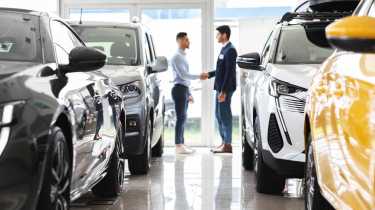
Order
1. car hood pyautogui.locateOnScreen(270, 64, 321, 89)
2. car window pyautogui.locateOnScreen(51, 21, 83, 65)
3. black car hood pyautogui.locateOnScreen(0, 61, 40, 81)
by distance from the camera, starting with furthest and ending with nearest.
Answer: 1. car hood pyautogui.locateOnScreen(270, 64, 321, 89)
2. car window pyautogui.locateOnScreen(51, 21, 83, 65)
3. black car hood pyautogui.locateOnScreen(0, 61, 40, 81)

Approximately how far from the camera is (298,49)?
8117 millimetres

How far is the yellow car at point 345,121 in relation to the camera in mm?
→ 3059

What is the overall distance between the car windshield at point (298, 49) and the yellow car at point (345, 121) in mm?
2971

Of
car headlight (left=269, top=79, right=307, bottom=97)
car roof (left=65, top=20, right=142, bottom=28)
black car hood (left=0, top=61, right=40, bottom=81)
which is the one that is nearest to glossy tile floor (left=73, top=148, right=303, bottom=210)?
car headlight (left=269, top=79, right=307, bottom=97)

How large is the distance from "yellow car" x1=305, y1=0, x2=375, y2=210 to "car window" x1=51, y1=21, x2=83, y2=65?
1.75m

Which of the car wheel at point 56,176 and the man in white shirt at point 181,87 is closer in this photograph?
the car wheel at point 56,176

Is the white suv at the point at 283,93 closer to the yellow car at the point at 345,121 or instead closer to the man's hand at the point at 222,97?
the yellow car at the point at 345,121

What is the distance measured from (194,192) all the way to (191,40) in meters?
6.97

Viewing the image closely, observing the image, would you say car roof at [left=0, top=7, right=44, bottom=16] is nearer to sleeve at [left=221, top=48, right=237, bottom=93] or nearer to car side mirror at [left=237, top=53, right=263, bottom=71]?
car side mirror at [left=237, top=53, right=263, bottom=71]

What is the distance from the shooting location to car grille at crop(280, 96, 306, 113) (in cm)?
716

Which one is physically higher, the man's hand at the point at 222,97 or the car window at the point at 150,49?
the car window at the point at 150,49

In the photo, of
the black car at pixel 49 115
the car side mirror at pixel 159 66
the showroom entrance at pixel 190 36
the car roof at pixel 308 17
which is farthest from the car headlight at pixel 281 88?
the showroom entrance at pixel 190 36

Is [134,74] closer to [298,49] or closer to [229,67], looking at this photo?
[298,49]

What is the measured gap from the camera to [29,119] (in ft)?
12.8
